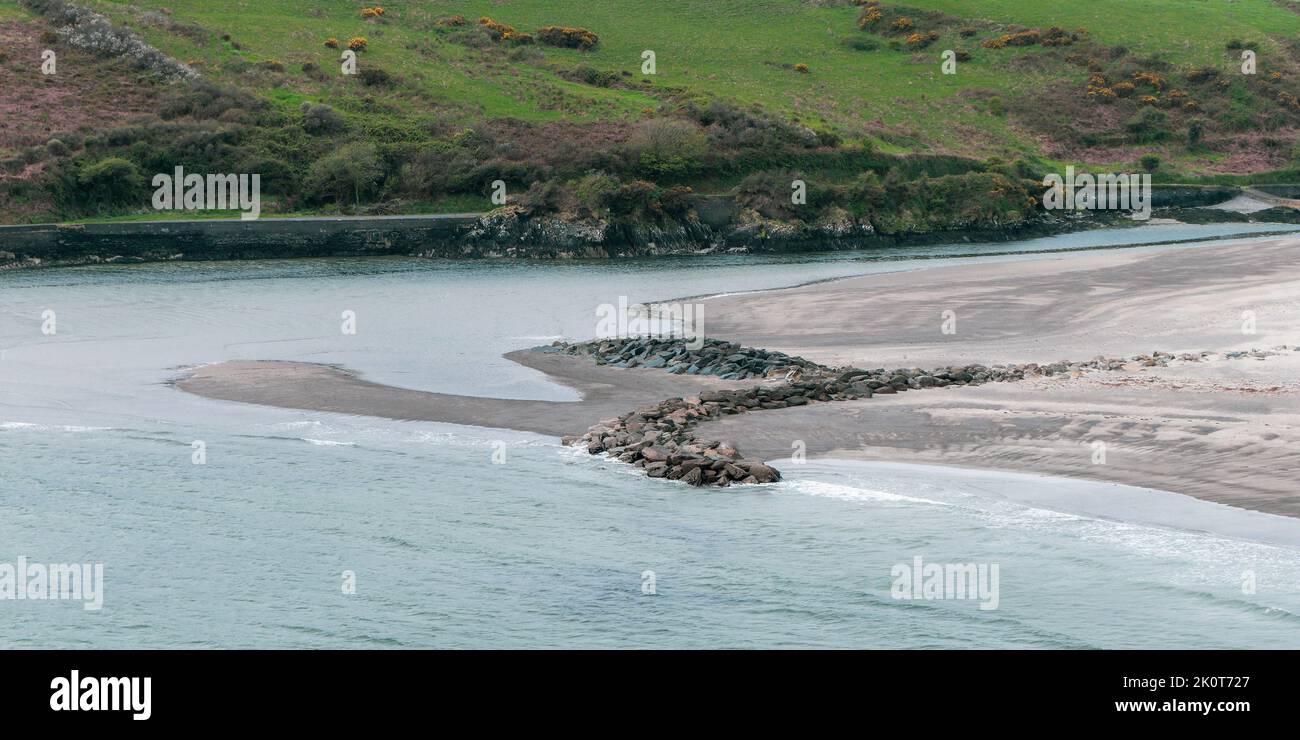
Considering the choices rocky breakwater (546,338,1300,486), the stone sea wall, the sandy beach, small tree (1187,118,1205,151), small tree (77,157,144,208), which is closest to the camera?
the sandy beach

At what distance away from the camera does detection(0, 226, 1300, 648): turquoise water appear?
17.3 m

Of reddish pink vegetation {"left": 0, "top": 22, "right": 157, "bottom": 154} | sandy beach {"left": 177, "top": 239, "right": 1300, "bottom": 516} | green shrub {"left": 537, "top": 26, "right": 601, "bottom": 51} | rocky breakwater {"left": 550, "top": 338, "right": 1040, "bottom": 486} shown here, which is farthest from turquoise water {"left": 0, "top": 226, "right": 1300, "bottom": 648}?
green shrub {"left": 537, "top": 26, "right": 601, "bottom": 51}

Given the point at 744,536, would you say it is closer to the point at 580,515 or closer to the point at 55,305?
the point at 580,515

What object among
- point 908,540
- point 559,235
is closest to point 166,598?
point 908,540

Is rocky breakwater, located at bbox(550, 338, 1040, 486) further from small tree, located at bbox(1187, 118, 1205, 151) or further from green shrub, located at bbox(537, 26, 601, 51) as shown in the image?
small tree, located at bbox(1187, 118, 1205, 151)

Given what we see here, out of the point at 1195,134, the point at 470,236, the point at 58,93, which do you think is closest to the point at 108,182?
the point at 58,93

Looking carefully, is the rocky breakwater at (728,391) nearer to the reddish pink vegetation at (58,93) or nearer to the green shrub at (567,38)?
the reddish pink vegetation at (58,93)

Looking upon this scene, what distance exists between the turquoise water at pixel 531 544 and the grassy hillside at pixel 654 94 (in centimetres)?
5230

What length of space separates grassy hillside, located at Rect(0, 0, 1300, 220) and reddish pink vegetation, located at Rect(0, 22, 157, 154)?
0.70 ft

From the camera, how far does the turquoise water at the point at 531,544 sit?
56.9 feet

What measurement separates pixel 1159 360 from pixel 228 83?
250ft

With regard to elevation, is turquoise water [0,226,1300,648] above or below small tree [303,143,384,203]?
below

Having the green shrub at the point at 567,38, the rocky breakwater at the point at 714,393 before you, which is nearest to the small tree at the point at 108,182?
the green shrub at the point at 567,38

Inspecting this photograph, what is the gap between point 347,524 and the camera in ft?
74.6
